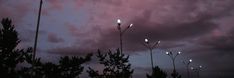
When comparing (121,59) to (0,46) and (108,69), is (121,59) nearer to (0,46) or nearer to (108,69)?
(108,69)

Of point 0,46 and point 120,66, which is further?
point 120,66

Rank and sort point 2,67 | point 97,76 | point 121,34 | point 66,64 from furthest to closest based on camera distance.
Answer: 1. point 97,76
2. point 121,34
3. point 2,67
4. point 66,64

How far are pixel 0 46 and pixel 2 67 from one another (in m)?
1.88

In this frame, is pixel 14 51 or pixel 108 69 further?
pixel 108 69

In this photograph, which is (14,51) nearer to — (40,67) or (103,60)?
(40,67)

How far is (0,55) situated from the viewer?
29.5 meters

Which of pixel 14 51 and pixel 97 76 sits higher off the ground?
pixel 14 51

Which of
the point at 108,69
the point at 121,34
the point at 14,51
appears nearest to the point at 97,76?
the point at 108,69

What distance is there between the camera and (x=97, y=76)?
1342 inches

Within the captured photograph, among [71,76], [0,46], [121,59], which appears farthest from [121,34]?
[0,46]

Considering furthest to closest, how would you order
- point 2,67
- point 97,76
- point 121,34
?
point 97,76
point 121,34
point 2,67

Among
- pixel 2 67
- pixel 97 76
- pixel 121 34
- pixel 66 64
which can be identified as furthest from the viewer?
pixel 97 76

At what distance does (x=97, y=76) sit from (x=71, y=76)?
8785mm

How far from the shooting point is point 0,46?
2986 cm
